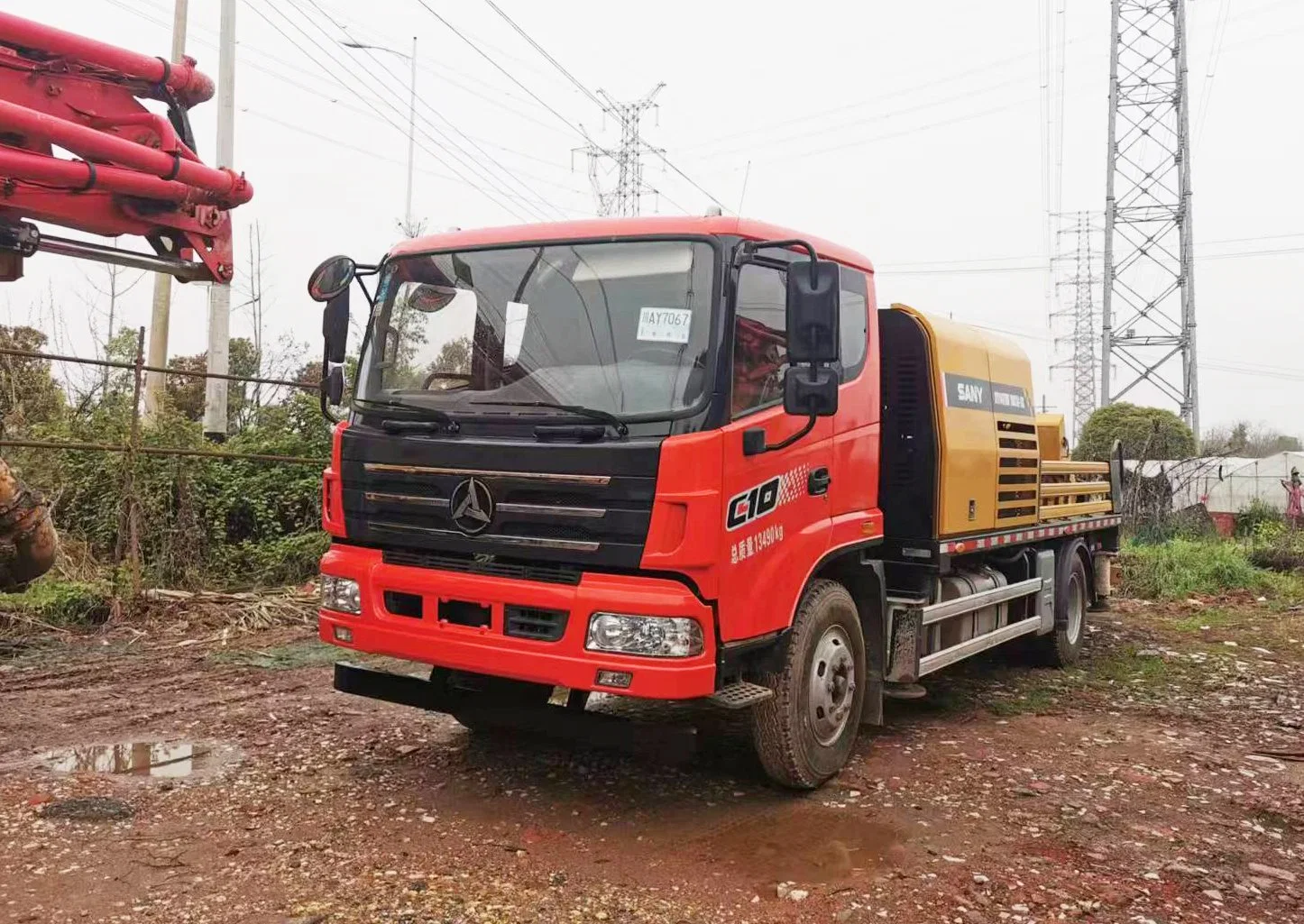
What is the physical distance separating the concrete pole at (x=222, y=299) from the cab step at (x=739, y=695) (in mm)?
8481

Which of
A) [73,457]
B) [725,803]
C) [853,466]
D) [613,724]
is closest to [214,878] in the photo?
[613,724]

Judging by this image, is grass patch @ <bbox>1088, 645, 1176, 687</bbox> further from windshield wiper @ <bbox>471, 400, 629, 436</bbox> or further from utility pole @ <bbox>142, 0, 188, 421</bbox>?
utility pole @ <bbox>142, 0, 188, 421</bbox>

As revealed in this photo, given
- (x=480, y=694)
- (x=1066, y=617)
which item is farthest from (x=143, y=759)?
(x=1066, y=617)

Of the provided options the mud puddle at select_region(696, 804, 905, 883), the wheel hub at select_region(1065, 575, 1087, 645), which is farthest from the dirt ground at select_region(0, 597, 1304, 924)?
the wheel hub at select_region(1065, 575, 1087, 645)

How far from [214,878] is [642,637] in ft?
Answer: 5.77

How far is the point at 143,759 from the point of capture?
5016mm

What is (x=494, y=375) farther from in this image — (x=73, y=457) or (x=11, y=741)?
(x=73, y=457)

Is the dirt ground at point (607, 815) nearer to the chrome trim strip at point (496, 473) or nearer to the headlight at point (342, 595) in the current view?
the headlight at point (342, 595)

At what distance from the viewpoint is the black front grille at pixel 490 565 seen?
406 cm

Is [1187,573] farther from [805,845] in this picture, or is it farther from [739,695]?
[739,695]

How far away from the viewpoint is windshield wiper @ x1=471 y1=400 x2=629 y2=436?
399 cm

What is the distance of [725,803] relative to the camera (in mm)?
4648

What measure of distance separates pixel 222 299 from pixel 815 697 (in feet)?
34.3

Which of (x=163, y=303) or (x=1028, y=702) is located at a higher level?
(x=163, y=303)
